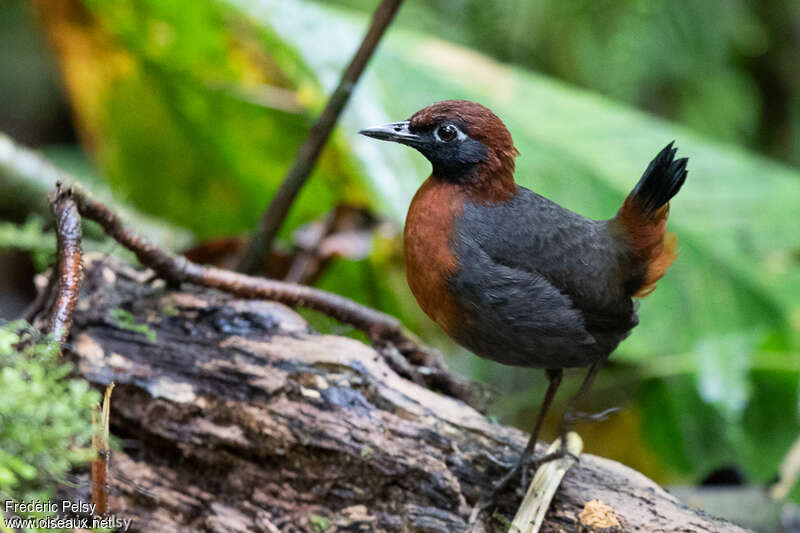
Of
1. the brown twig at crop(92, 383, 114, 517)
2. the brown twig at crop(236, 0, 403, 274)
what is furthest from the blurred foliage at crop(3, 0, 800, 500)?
the brown twig at crop(92, 383, 114, 517)

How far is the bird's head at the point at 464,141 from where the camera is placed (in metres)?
1.84

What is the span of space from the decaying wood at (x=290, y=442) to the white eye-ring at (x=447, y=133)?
0.63m

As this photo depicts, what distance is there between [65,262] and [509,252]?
1.07 m

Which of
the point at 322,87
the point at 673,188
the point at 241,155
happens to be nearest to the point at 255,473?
the point at 673,188

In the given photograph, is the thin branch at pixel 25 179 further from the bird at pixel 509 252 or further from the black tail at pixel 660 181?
the black tail at pixel 660 181

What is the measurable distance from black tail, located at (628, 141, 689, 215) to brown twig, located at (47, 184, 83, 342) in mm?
1411

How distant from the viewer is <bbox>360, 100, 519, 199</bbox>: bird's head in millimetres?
1837

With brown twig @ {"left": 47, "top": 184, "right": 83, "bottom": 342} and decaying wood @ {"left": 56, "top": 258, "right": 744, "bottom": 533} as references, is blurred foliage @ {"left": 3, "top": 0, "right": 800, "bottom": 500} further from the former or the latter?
brown twig @ {"left": 47, "top": 184, "right": 83, "bottom": 342}

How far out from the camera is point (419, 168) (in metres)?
3.31

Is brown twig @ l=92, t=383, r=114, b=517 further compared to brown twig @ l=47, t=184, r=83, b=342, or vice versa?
brown twig @ l=47, t=184, r=83, b=342

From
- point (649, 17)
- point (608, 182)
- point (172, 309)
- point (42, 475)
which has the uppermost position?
point (649, 17)

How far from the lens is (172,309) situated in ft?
7.09

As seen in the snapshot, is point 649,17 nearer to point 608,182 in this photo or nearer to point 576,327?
point 608,182

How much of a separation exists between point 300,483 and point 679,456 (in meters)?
2.07
